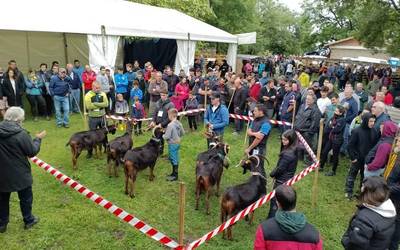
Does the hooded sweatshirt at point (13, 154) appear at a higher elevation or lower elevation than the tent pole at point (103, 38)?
lower

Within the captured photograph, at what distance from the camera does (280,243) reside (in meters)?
3.04

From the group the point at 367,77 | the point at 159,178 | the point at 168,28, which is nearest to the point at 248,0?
the point at 367,77

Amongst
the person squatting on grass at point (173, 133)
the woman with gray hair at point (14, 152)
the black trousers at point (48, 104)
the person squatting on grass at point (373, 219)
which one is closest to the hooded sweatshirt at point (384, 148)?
the person squatting on grass at point (373, 219)

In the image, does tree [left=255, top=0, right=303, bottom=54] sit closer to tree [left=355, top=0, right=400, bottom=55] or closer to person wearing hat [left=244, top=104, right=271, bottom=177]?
tree [left=355, top=0, right=400, bottom=55]

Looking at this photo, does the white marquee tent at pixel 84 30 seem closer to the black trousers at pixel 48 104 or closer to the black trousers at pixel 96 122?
the black trousers at pixel 48 104

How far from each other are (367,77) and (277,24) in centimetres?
2805

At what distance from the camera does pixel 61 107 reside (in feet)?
38.8

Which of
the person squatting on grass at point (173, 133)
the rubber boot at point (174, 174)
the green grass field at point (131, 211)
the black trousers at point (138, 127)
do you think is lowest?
the green grass field at point (131, 211)

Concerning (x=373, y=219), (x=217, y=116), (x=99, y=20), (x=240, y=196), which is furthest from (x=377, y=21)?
(x=373, y=219)

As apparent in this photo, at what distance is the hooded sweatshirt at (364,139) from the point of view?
6.90m

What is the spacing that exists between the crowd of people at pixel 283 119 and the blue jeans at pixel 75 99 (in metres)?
0.04

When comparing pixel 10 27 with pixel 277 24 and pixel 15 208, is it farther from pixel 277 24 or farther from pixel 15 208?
pixel 277 24

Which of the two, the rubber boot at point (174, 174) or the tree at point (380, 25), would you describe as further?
the tree at point (380, 25)

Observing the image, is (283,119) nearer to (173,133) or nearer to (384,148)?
(173,133)
